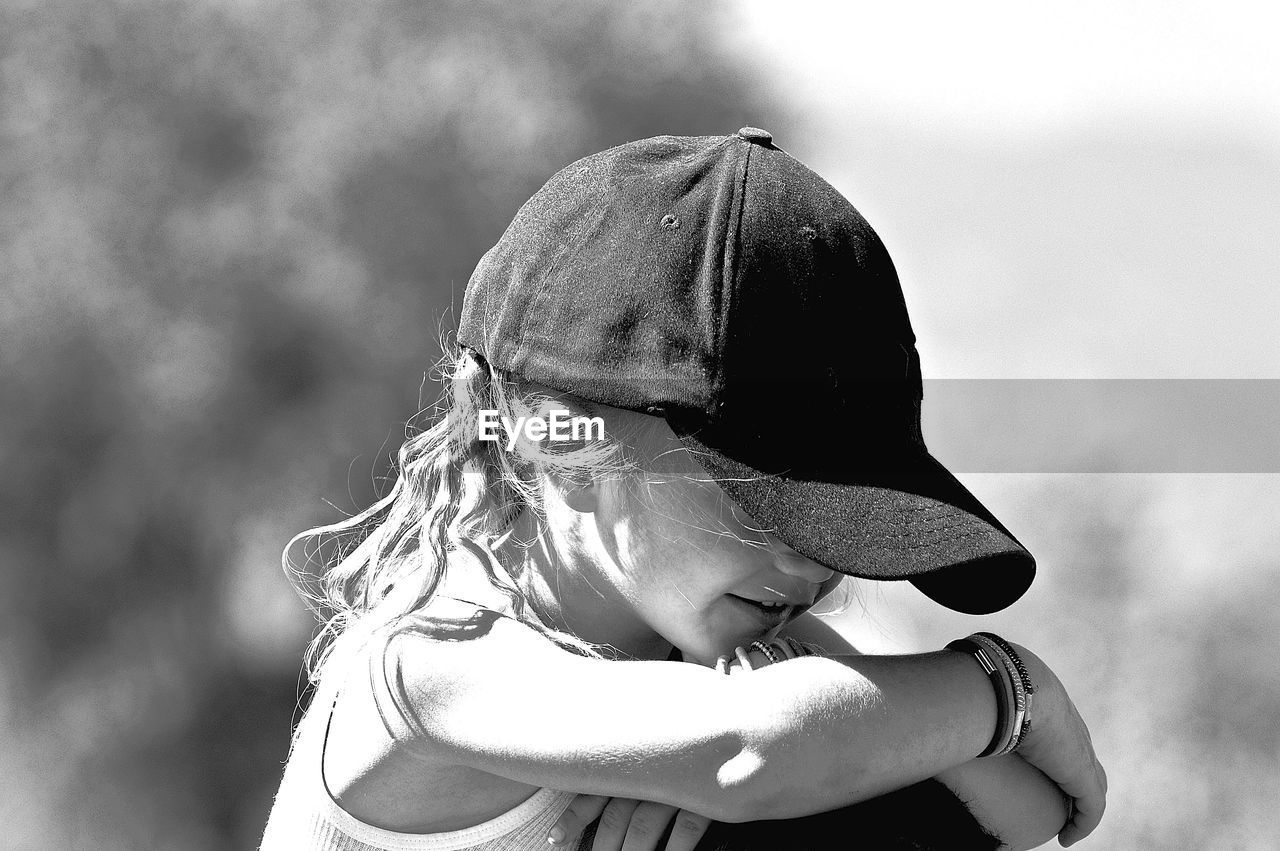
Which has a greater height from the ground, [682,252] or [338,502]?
[682,252]

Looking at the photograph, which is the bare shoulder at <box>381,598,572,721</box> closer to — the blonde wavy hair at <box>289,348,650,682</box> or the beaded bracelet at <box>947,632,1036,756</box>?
the blonde wavy hair at <box>289,348,650,682</box>

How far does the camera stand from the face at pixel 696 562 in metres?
0.75

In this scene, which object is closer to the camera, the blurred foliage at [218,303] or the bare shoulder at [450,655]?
the bare shoulder at [450,655]

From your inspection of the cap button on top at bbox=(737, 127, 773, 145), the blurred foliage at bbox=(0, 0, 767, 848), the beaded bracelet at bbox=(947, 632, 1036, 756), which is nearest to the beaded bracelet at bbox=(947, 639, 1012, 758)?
the beaded bracelet at bbox=(947, 632, 1036, 756)

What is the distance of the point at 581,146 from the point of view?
1.82 metres

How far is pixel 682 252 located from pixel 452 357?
30 centimetres

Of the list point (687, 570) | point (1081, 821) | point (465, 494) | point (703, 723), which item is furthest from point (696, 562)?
point (1081, 821)

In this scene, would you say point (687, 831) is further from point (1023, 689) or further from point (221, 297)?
point (221, 297)

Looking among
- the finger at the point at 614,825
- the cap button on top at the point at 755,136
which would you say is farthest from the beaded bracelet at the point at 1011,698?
the cap button on top at the point at 755,136

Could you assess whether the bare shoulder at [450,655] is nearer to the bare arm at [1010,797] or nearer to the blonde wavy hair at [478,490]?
the blonde wavy hair at [478,490]

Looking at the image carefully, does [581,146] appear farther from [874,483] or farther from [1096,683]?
[874,483]

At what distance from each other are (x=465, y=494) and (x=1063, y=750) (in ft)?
1.43

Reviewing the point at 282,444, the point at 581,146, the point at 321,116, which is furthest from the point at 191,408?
the point at 581,146

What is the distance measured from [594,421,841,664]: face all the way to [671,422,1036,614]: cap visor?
0.03 metres
